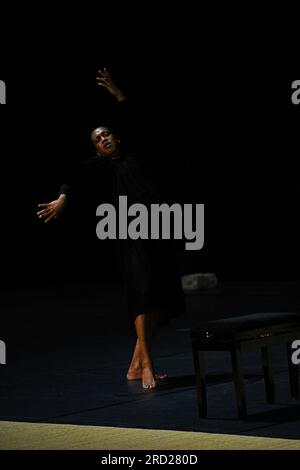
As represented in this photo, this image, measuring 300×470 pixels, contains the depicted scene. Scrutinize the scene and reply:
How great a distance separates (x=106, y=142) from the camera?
1118cm

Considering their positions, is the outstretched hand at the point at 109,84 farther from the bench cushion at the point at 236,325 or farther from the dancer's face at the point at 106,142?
the bench cushion at the point at 236,325

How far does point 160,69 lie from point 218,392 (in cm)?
1820

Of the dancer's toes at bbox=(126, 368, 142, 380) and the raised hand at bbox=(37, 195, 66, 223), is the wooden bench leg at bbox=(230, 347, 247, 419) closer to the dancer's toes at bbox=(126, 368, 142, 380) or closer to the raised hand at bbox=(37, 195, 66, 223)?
the raised hand at bbox=(37, 195, 66, 223)

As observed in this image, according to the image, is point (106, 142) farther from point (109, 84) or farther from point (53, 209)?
point (53, 209)

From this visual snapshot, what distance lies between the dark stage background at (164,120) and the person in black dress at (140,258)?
1514cm

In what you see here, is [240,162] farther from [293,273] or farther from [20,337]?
[20,337]

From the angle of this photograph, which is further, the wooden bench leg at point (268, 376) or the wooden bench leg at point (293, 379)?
the wooden bench leg at point (293, 379)

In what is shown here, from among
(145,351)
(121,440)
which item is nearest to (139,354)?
(145,351)

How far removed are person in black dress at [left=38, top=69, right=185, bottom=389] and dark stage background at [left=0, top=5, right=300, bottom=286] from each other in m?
15.1

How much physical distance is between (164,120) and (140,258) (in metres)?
17.4

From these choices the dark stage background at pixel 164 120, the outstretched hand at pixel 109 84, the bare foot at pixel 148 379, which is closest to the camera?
the outstretched hand at pixel 109 84

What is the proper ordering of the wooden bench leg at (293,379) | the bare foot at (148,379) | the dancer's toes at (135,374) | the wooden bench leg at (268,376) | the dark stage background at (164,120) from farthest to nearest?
1. the dark stage background at (164,120)
2. the dancer's toes at (135,374)
3. the bare foot at (148,379)
4. the wooden bench leg at (293,379)
5. the wooden bench leg at (268,376)

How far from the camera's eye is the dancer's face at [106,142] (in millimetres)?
11172

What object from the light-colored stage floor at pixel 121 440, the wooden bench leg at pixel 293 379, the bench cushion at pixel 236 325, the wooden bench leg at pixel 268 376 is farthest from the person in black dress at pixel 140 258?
the light-colored stage floor at pixel 121 440
